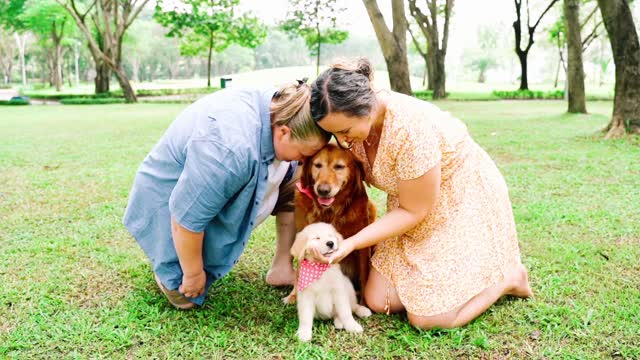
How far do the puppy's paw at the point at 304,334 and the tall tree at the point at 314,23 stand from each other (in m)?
31.7

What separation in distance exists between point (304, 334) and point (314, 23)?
112ft

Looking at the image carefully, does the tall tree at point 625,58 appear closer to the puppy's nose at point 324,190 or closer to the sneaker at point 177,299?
the puppy's nose at point 324,190

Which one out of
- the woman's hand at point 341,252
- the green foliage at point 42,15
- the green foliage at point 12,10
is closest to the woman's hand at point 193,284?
the woman's hand at point 341,252

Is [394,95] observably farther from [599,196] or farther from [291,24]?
[291,24]

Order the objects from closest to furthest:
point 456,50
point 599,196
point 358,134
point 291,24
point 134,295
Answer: point 358,134 → point 134,295 → point 599,196 → point 291,24 → point 456,50

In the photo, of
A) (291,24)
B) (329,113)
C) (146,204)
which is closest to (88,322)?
(146,204)

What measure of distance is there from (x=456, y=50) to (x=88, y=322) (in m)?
107

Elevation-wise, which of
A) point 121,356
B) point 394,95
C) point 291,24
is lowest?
point 121,356

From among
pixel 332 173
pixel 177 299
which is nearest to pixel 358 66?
pixel 332 173

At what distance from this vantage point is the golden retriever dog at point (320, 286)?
284cm

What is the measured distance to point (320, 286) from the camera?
296cm

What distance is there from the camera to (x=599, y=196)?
5.52m

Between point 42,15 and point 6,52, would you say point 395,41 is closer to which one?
point 42,15

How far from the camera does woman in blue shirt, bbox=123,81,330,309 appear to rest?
2582 mm
